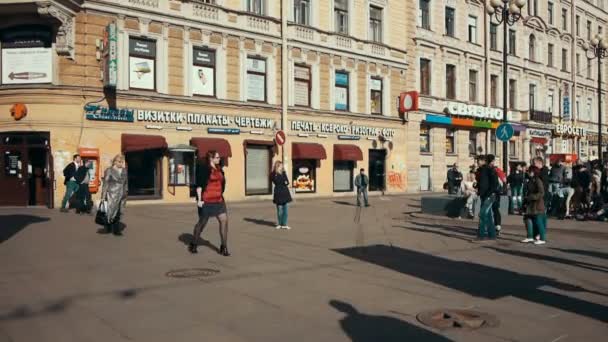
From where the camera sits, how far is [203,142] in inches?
939

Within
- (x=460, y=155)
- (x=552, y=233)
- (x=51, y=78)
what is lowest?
(x=552, y=233)

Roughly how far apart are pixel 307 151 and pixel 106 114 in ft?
32.9

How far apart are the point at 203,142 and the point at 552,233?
1441 cm

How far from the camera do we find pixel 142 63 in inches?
898

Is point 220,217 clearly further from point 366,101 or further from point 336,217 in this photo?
point 366,101

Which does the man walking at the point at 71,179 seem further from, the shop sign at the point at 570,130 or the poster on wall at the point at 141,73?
the shop sign at the point at 570,130

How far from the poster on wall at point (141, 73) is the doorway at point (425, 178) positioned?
18.5 m

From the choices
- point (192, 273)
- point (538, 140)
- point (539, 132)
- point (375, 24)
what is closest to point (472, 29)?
point (375, 24)

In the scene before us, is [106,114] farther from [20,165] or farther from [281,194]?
[281,194]

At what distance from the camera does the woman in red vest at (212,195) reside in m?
10.1

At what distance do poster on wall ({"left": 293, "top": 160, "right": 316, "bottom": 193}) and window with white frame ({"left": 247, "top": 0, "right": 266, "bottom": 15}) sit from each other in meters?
7.43

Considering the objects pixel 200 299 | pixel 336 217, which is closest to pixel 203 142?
pixel 336 217

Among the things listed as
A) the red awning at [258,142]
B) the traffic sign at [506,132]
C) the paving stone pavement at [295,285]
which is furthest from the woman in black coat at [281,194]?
the red awning at [258,142]

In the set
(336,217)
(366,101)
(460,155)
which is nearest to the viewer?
(336,217)
